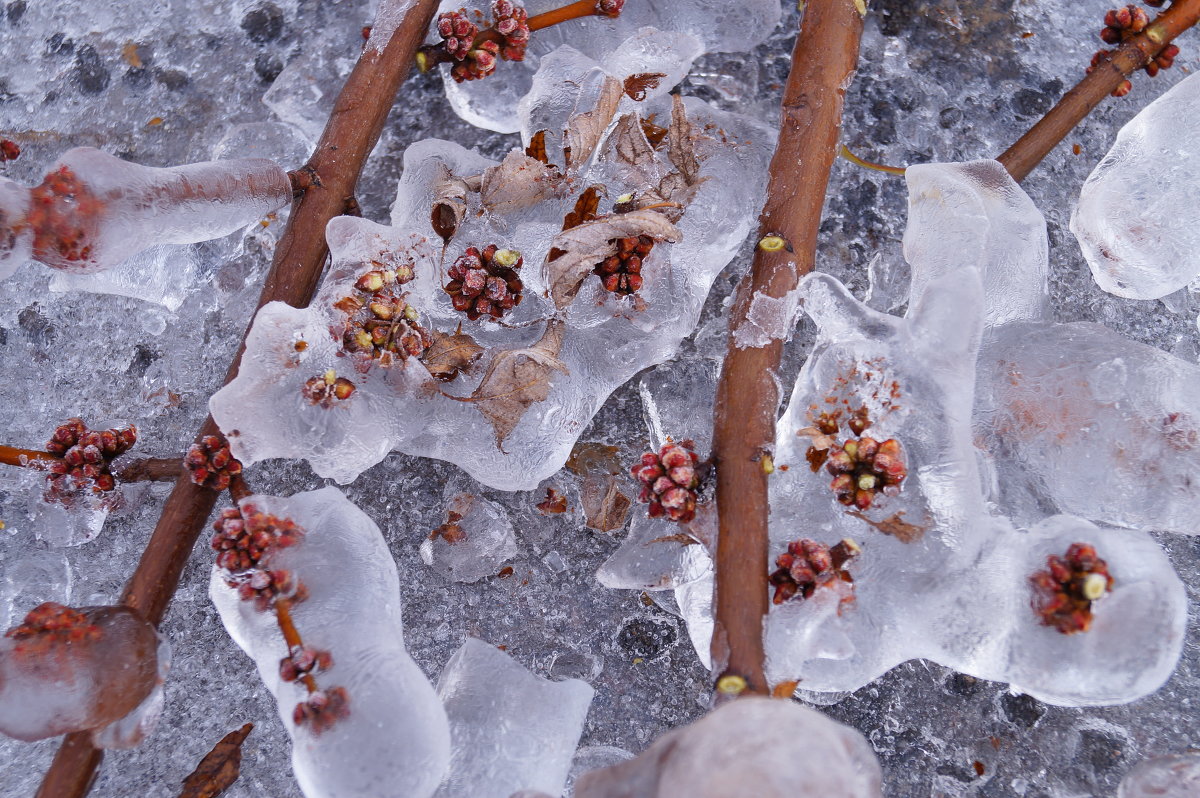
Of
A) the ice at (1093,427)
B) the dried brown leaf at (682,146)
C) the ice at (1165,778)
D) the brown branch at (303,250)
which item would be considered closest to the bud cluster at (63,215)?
the brown branch at (303,250)

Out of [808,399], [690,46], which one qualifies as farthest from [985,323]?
[690,46]

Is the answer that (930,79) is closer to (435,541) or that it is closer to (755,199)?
(755,199)

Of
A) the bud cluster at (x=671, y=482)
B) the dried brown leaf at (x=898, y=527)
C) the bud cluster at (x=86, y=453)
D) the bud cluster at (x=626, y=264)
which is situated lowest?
the bud cluster at (x=86, y=453)

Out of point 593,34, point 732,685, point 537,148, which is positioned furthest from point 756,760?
point 593,34

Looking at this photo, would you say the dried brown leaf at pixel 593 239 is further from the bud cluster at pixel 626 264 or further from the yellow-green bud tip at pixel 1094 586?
the yellow-green bud tip at pixel 1094 586

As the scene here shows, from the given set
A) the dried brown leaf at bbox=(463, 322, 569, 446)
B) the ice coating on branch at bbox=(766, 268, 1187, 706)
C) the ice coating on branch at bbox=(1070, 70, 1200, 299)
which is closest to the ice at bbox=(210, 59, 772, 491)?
the dried brown leaf at bbox=(463, 322, 569, 446)
